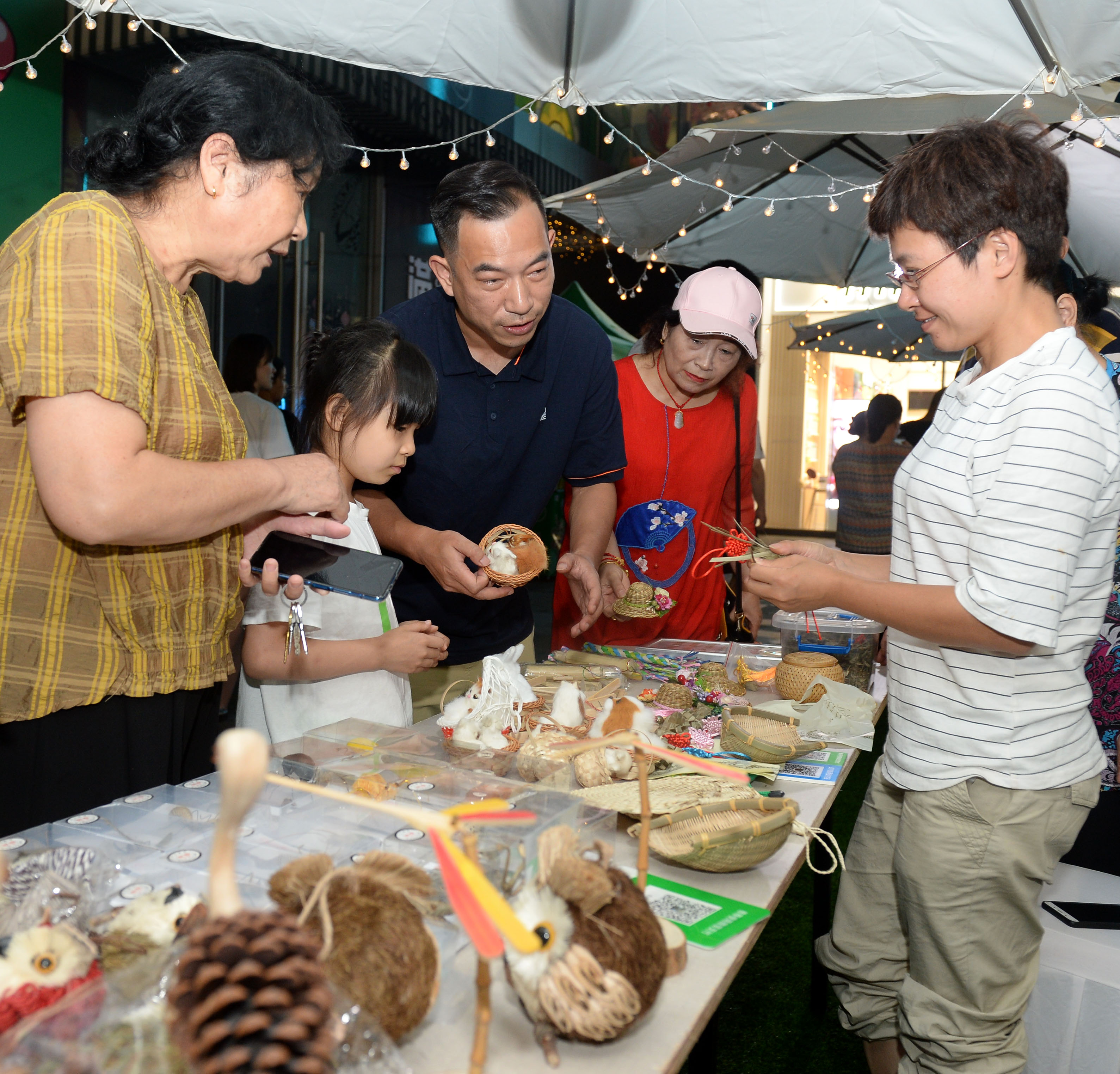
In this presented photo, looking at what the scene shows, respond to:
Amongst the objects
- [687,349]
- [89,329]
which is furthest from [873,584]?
[687,349]

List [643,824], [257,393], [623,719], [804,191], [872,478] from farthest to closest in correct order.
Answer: [872,478]
[804,191]
[257,393]
[623,719]
[643,824]

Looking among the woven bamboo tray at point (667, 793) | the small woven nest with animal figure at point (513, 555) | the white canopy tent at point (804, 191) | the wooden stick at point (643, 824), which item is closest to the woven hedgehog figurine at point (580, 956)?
the wooden stick at point (643, 824)

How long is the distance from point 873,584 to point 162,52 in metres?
4.99

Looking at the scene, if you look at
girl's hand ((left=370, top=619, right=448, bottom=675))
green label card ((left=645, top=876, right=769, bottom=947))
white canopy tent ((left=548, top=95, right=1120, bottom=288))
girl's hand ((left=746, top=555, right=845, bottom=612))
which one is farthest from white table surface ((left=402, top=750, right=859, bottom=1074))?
white canopy tent ((left=548, top=95, right=1120, bottom=288))

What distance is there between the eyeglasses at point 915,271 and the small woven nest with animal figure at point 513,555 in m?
0.86

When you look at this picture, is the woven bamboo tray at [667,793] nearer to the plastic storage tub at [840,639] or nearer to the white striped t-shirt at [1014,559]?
the white striped t-shirt at [1014,559]

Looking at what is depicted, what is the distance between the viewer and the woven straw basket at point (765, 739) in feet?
5.69

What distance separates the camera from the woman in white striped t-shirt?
1348 mm

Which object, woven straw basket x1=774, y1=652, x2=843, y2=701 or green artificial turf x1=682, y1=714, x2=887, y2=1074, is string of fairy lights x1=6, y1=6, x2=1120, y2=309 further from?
green artificial turf x1=682, y1=714, x2=887, y2=1074

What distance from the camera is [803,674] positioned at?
2.22 meters

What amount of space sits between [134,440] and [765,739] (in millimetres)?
1204

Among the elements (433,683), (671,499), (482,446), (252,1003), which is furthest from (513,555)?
(252,1003)

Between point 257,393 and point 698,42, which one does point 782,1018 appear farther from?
point 257,393

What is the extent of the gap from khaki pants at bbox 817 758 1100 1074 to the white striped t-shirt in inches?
1.4
